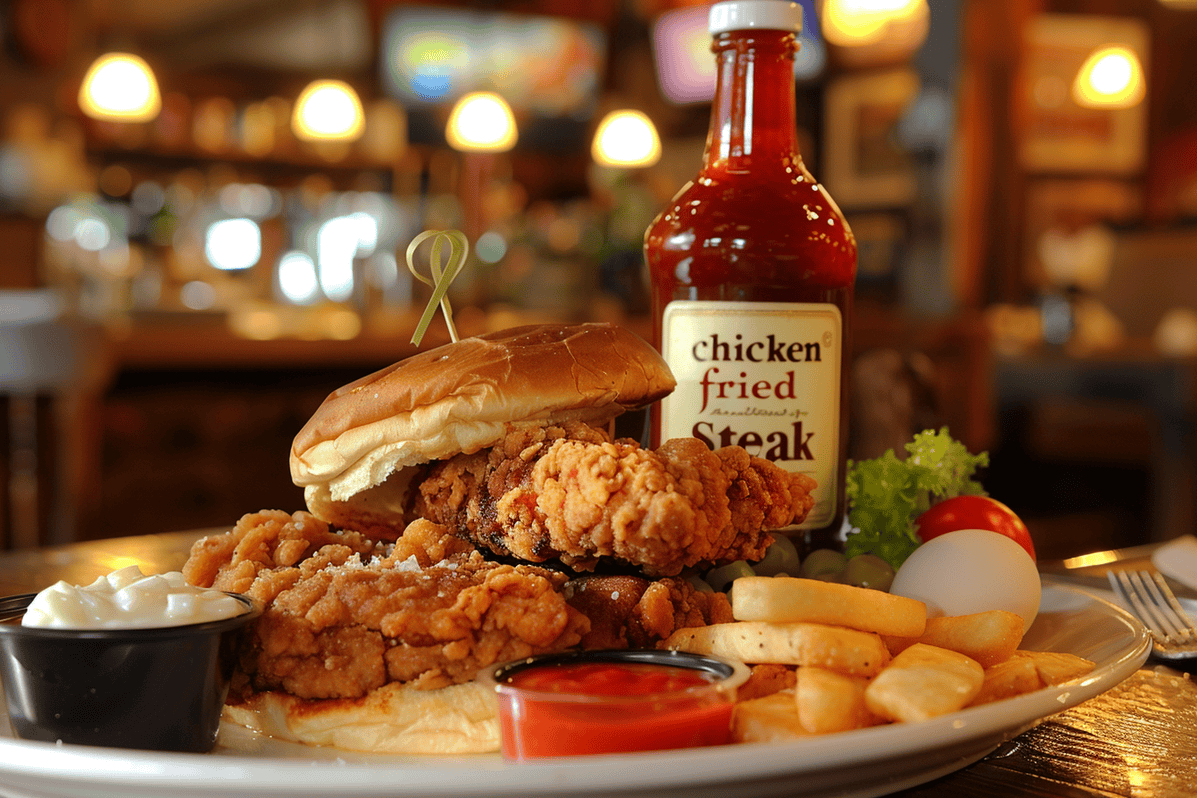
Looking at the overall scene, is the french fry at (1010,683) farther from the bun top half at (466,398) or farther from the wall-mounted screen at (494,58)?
the wall-mounted screen at (494,58)

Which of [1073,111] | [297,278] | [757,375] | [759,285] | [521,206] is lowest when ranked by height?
[757,375]

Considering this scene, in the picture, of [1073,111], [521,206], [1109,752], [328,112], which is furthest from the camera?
[521,206]

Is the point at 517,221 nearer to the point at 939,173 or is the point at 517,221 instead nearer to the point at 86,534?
the point at 939,173

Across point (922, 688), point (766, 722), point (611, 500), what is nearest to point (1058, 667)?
point (922, 688)

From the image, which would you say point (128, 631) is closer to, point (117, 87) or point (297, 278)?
point (117, 87)

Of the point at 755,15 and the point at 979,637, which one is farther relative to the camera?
the point at 755,15

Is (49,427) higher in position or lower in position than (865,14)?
lower

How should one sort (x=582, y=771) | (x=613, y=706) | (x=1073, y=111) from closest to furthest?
(x=582, y=771)
(x=613, y=706)
(x=1073, y=111)
